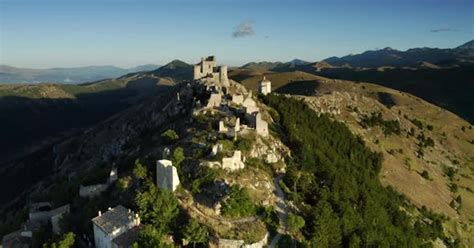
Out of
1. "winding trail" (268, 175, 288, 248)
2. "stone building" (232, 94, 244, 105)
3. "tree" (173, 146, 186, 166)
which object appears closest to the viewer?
"winding trail" (268, 175, 288, 248)

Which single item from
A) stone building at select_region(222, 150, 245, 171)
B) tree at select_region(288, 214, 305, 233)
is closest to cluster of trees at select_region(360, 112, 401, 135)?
stone building at select_region(222, 150, 245, 171)

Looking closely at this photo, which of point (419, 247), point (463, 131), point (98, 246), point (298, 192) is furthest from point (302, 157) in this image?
point (463, 131)

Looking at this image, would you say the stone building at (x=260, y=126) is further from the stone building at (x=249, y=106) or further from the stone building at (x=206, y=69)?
A: the stone building at (x=206, y=69)

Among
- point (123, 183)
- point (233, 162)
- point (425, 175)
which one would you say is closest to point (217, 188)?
point (233, 162)

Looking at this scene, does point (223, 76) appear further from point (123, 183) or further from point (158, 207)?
point (158, 207)

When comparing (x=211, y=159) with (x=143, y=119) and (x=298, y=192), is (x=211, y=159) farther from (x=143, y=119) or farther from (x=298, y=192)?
(x=143, y=119)

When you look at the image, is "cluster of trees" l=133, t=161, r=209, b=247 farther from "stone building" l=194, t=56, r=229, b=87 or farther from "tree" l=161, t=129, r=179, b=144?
"stone building" l=194, t=56, r=229, b=87

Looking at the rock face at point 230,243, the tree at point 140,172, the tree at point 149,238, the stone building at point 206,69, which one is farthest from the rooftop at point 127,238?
the stone building at point 206,69
